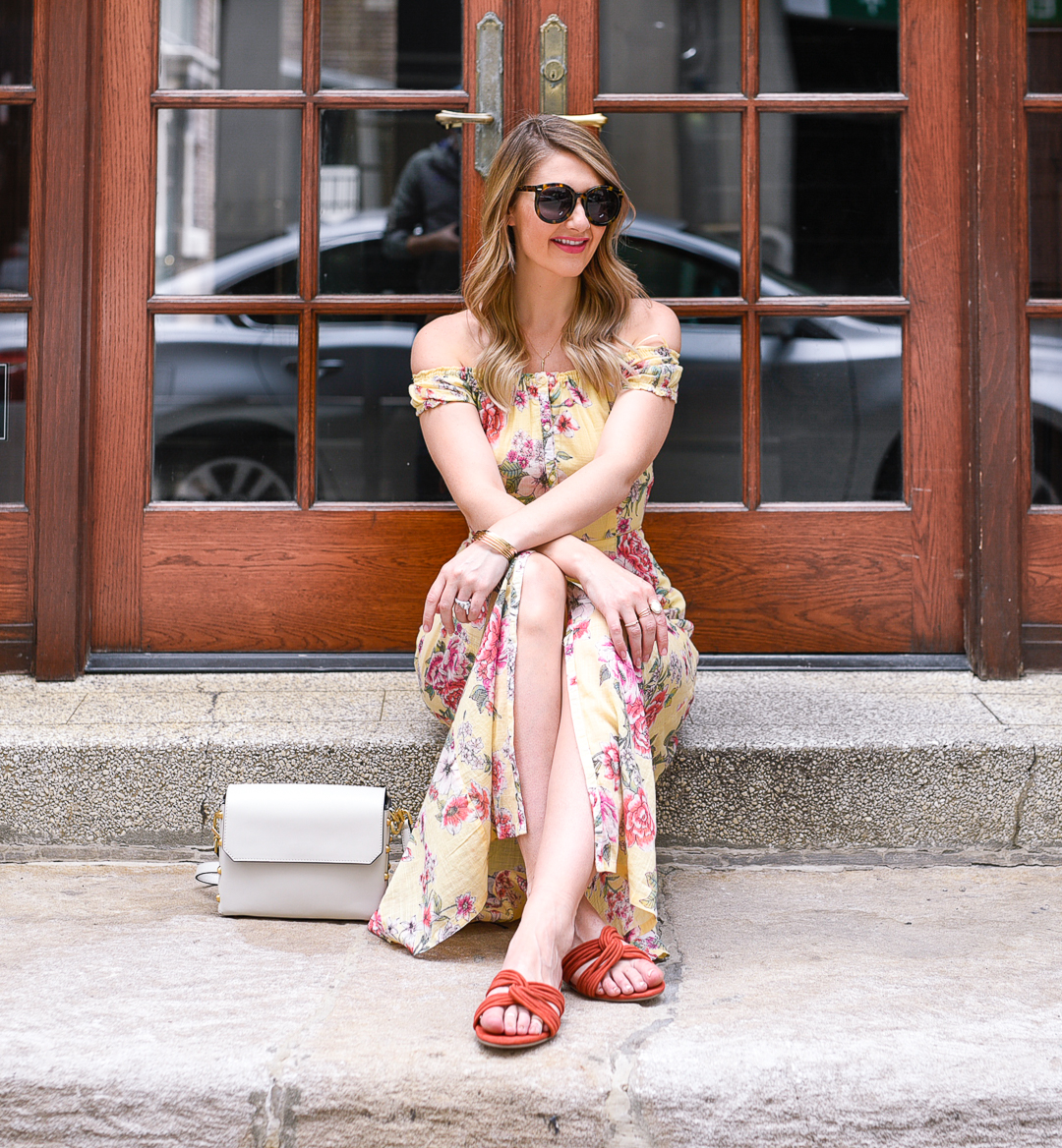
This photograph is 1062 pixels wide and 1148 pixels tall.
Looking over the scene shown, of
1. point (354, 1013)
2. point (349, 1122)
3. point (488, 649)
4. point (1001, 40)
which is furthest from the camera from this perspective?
point (1001, 40)

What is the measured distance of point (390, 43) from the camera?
279cm

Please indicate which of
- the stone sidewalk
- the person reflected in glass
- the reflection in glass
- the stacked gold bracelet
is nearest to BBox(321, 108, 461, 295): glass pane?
the person reflected in glass

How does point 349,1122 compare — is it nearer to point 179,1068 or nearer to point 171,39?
point 179,1068

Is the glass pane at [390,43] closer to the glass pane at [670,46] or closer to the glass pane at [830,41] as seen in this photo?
the glass pane at [670,46]

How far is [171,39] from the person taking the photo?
2.79 meters

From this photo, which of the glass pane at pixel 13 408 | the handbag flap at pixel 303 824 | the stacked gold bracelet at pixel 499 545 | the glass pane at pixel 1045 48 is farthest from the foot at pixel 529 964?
the glass pane at pixel 1045 48

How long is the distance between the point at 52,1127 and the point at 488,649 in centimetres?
90

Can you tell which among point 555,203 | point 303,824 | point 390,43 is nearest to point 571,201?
point 555,203

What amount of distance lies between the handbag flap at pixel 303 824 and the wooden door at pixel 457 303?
2.92 ft

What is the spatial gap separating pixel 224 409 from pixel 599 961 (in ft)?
5.54

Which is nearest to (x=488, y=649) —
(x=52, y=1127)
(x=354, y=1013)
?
(x=354, y=1013)

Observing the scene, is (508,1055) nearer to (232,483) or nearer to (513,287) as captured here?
(513,287)

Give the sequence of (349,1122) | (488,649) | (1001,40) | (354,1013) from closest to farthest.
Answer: (349,1122)
(354,1013)
(488,649)
(1001,40)

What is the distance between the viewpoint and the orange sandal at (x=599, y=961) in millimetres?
1719
